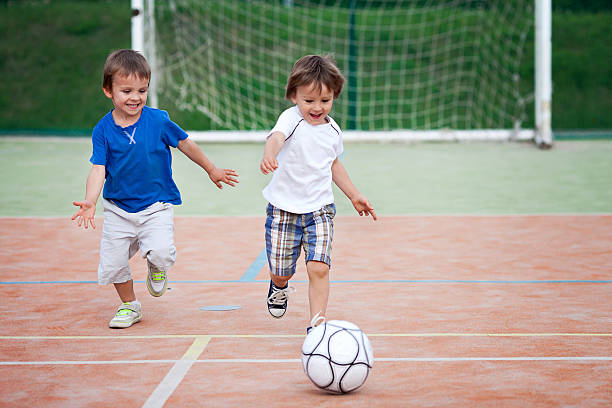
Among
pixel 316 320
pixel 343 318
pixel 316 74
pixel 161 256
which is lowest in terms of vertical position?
pixel 343 318

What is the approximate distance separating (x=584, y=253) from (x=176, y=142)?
321cm

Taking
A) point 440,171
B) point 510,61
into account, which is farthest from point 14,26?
point 440,171

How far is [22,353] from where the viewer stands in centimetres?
395

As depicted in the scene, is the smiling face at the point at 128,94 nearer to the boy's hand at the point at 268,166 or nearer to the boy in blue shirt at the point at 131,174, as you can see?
the boy in blue shirt at the point at 131,174

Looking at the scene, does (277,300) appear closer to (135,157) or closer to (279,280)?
(279,280)

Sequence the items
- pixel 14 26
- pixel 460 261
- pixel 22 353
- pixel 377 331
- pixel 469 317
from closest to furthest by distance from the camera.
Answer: pixel 22 353, pixel 377 331, pixel 469 317, pixel 460 261, pixel 14 26

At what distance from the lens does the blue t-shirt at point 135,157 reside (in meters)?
4.51

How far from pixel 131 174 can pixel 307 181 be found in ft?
2.97

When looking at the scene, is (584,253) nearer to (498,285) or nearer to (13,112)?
(498,285)

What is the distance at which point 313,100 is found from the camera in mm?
4273

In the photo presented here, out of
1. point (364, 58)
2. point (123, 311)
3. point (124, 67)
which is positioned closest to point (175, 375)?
point (123, 311)

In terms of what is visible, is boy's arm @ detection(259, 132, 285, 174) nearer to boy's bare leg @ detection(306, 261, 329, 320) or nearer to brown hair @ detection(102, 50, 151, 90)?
boy's bare leg @ detection(306, 261, 329, 320)

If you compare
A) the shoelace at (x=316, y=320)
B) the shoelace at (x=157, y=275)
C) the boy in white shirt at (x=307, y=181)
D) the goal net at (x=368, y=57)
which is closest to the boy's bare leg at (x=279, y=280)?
the boy in white shirt at (x=307, y=181)

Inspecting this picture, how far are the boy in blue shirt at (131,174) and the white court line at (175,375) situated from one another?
0.55 m
